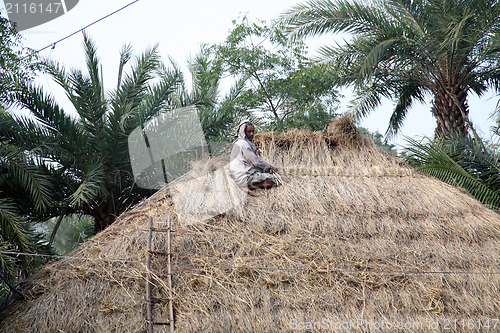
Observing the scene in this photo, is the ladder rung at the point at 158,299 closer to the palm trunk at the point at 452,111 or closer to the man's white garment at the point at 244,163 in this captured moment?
the man's white garment at the point at 244,163

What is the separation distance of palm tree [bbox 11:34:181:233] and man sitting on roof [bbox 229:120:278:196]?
11.5 feet

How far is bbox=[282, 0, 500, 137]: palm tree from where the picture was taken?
1239 centimetres

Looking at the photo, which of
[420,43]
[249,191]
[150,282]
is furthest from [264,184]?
[420,43]

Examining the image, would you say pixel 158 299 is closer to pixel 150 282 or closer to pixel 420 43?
pixel 150 282

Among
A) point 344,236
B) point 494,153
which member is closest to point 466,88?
point 494,153

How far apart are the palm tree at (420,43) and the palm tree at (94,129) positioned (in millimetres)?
4260

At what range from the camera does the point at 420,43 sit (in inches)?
499

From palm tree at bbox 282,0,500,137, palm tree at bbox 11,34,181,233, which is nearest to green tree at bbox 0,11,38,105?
palm tree at bbox 11,34,181,233

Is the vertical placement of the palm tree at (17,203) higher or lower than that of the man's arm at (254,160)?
lower

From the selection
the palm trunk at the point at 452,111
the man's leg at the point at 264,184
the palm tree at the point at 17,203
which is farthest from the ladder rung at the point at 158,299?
the palm trunk at the point at 452,111

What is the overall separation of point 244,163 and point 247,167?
8 centimetres

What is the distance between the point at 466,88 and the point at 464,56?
986 mm

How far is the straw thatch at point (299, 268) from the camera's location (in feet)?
19.7

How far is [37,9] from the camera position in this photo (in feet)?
28.2
